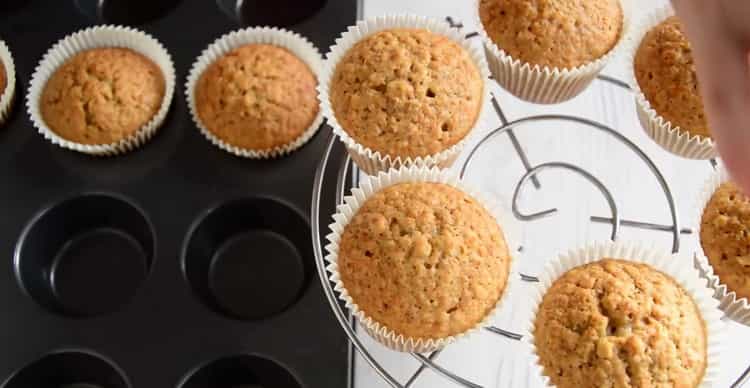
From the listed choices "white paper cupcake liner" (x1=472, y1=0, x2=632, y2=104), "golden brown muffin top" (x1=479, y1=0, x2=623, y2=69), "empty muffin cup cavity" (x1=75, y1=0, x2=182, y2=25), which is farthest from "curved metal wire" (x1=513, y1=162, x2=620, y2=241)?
"empty muffin cup cavity" (x1=75, y1=0, x2=182, y2=25)

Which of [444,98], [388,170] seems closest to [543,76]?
[444,98]

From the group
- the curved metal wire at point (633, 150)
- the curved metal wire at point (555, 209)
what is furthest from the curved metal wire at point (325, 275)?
the curved metal wire at point (555, 209)

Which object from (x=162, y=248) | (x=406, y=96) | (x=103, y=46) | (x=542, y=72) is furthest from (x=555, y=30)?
(x=103, y=46)

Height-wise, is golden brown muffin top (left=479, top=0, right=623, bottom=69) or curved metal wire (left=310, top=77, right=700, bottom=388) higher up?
golden brown muffin top (left=479, top=0, right=623, bottom=69)

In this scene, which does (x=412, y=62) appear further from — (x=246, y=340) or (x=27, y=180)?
(x=27, y=180)

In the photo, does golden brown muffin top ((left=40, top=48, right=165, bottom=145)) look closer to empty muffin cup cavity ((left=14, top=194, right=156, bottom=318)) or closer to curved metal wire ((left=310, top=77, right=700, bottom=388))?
empty muffin cup cavity ((left=14, top=194, right=156, bottom=318))

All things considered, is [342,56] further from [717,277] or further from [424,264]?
[717,277]
